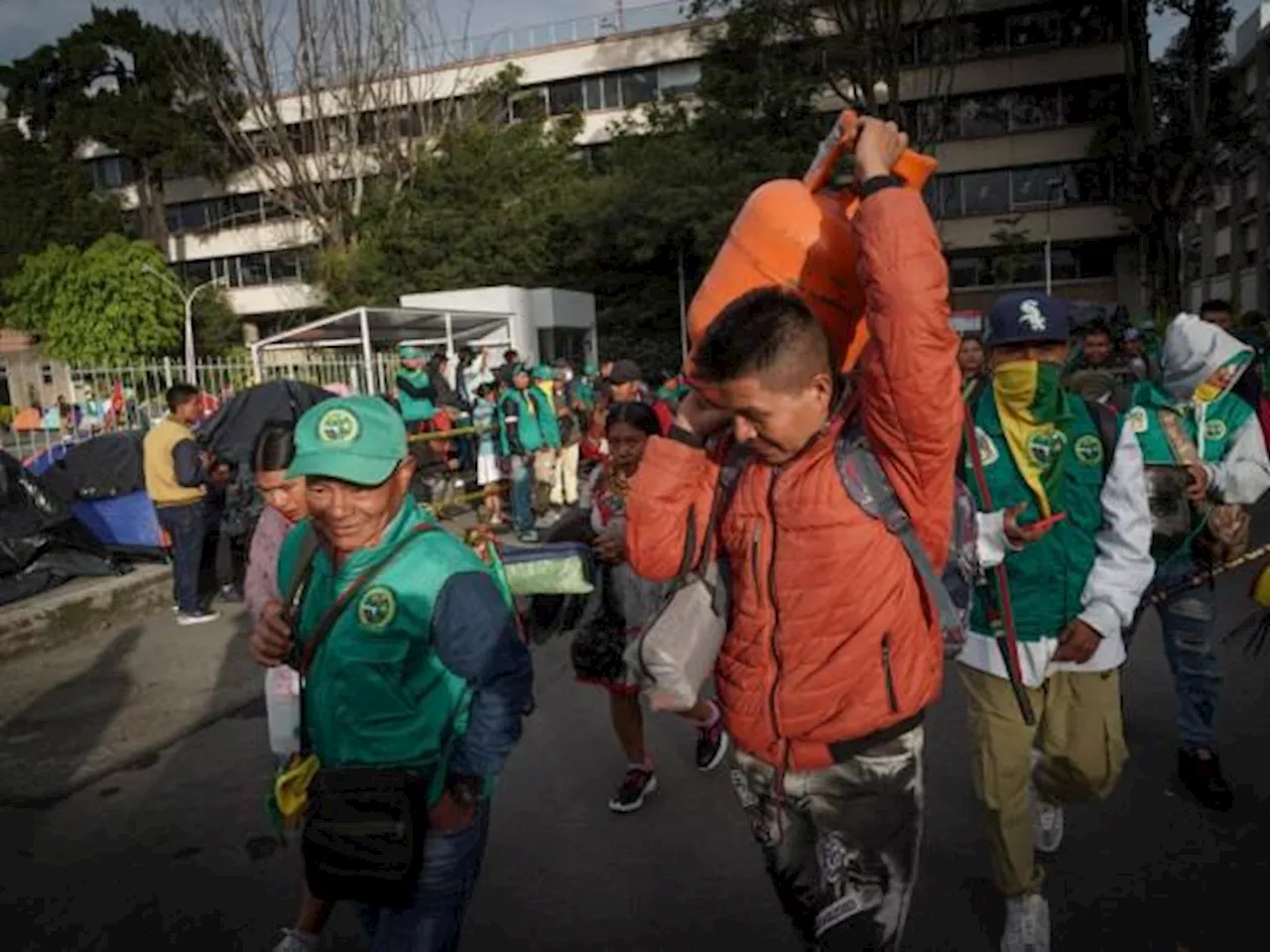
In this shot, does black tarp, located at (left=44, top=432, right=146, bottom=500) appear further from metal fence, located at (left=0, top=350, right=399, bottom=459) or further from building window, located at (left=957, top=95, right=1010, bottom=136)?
building window, located at (left=957, top=95, right=1010, bottom=136)

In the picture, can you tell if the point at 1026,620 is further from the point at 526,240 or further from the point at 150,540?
the point at 526,240

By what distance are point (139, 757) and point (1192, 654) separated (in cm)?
499

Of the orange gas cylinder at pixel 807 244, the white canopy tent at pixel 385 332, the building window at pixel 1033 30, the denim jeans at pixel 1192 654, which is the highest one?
the building window at pixel 1033 30

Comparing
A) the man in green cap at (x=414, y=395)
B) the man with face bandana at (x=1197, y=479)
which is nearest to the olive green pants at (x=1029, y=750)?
the man with face bandana at (x=1197, y=479)

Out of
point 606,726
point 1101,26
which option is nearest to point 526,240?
point 1101,26

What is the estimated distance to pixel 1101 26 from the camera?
3316cm

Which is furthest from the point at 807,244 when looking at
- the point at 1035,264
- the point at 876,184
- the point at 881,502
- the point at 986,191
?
the point at 986,191

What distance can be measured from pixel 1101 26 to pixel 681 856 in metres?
38.1

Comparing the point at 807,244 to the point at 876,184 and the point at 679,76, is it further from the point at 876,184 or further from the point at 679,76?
the point at 679,76

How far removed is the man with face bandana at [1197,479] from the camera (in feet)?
11.8

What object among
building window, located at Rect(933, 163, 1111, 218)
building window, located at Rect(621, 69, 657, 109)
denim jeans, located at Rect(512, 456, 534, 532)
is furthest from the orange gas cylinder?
building window, located at Rect(621, 69, 657, 109)

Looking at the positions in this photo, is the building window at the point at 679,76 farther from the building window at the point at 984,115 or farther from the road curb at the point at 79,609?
the road curb at the point at 79,609

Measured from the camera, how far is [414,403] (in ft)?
41.3

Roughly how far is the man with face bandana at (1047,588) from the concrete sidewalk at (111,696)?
13.7ft
